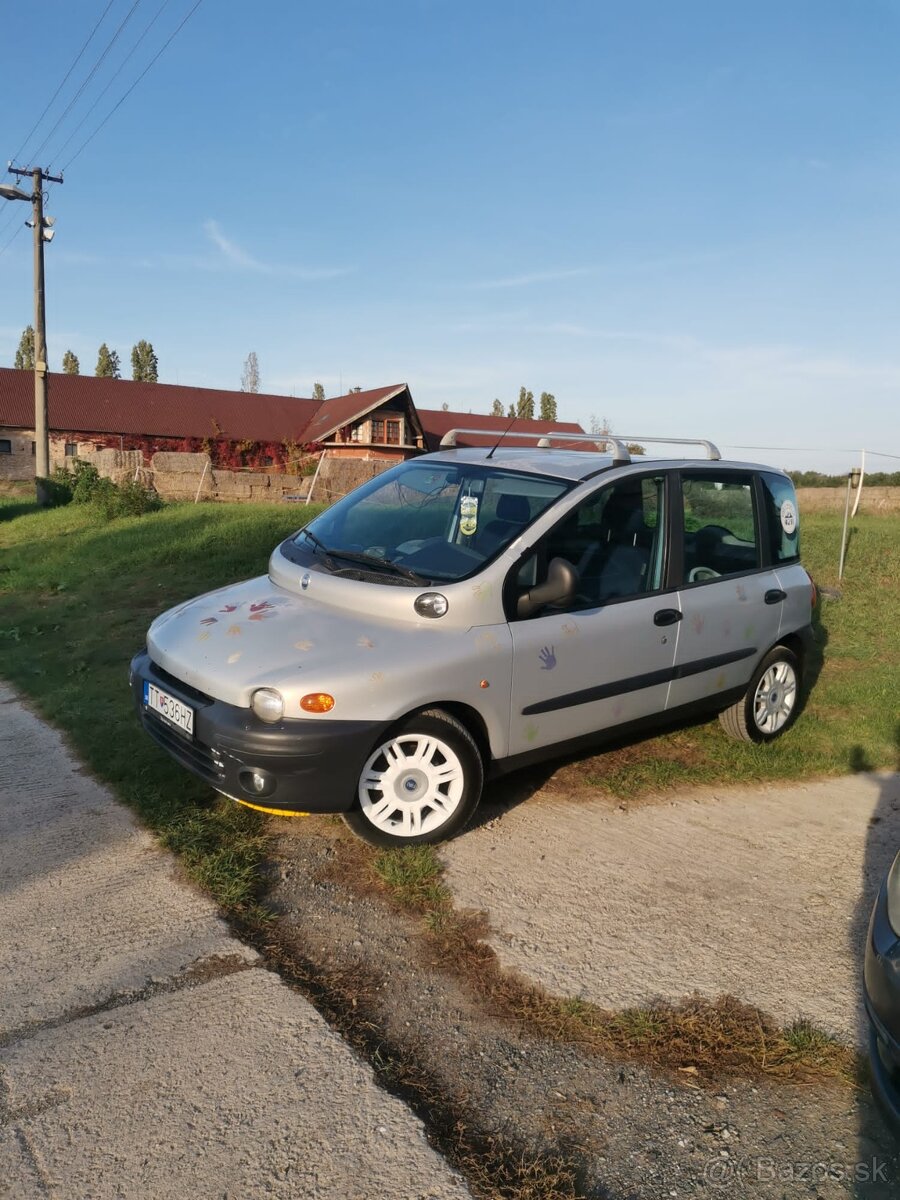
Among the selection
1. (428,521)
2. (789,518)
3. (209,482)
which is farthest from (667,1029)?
(209,482)

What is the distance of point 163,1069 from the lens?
2.53m

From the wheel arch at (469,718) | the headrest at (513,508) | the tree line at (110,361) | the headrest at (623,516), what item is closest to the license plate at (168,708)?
the wheel arch at (469,718)

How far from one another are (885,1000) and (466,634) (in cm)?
219

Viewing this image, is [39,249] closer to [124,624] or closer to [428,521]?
[124,624]

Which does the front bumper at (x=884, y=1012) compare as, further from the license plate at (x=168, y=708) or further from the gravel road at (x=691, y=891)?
the license plate at (x=168, y=708)

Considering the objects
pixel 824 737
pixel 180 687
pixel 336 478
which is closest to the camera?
pixel 180 687

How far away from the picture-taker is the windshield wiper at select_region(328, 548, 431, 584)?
418 centimetres

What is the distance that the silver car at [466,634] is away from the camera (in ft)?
11.9

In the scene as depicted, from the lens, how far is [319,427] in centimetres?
4312

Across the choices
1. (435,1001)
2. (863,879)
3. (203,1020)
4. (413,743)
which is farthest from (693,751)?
(203,1020)

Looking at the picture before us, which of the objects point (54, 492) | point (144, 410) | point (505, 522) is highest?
point (144, 410)

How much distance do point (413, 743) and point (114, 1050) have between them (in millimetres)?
1642

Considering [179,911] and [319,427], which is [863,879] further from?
[319,427]

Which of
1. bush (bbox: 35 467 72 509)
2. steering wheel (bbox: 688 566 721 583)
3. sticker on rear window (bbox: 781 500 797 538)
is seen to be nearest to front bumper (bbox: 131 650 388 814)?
steering wheel (bbox: 688 566 721 583)
